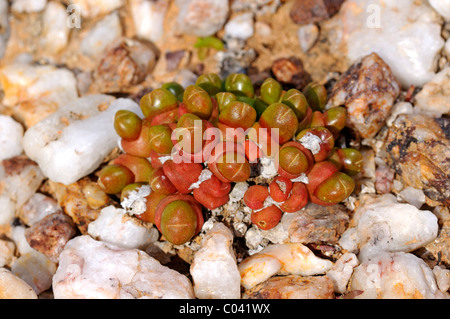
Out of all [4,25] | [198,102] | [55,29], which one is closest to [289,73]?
[198,102]

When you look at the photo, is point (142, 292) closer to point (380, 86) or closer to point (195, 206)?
point (195, 206)

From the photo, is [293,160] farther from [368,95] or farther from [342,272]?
[368,95]

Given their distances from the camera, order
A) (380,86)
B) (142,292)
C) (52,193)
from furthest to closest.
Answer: (52,193) < (380,86) < (142,292)

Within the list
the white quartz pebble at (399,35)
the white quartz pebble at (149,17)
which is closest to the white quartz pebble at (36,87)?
the white quartz pebble at (149,17)

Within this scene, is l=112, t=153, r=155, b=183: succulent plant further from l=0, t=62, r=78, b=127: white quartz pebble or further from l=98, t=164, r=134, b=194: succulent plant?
l=0, t=62, r=78, b=127: white quartz pebble

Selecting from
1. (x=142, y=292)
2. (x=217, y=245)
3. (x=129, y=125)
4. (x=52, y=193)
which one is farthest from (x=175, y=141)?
(x=52, y=193)

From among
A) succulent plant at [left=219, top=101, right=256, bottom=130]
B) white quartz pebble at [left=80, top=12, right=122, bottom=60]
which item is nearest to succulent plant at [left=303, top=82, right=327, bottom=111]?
succulent plant at [left=219, top=101, right=256, bottom=130]
